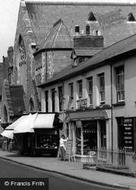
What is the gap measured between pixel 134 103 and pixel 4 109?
152 feet

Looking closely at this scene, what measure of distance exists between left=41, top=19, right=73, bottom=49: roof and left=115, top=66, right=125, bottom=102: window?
91.1 feet

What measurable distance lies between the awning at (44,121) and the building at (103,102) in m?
1.57

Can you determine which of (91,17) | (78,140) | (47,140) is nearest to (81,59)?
(47,140)

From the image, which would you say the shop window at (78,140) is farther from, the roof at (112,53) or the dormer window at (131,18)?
the dormer window at (131,18)

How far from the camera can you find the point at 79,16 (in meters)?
70.2

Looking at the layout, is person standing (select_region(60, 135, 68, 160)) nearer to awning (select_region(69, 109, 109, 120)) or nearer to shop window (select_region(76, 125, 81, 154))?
shop window (select_region(76, 125, 81, 154))

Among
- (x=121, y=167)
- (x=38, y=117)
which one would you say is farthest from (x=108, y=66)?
(x=38, y=117)

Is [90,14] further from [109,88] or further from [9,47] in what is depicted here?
[109,88]

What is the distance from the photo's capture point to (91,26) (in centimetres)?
6650

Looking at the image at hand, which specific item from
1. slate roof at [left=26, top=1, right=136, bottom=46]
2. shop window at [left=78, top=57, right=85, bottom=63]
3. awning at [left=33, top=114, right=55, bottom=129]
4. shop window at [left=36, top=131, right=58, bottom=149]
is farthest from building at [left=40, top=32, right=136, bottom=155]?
slate roof at [left=26, top=1, right=136, bottom=46]

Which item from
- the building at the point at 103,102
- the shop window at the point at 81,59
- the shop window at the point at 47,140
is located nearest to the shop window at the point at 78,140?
the building at the point at 103,102

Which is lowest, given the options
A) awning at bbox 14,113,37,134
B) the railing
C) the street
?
the street

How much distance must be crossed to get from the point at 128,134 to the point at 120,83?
12.1ft

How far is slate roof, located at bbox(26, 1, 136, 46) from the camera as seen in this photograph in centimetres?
6550
